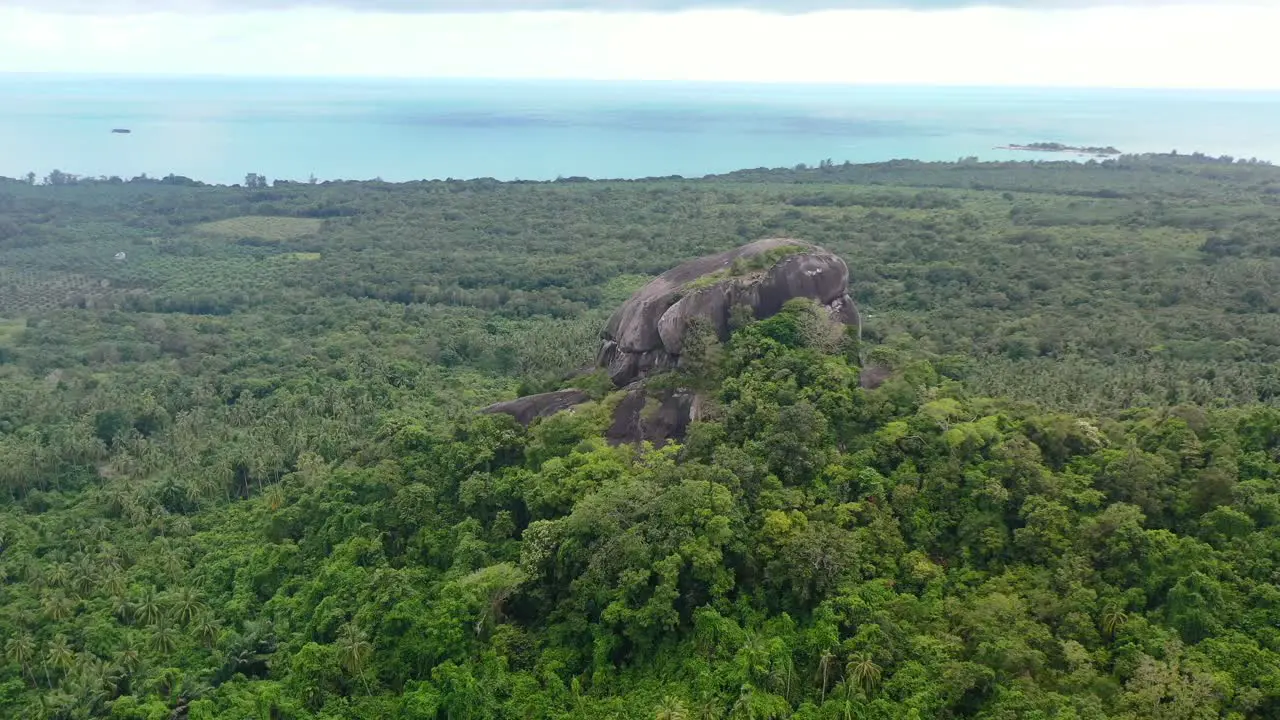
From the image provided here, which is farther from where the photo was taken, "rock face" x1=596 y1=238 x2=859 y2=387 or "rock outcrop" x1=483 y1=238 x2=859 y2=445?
"rock face" x1=596 y1=238 x2=859 y2=387

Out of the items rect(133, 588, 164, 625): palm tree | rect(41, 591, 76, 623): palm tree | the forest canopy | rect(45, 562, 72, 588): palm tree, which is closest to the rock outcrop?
the forest canopy

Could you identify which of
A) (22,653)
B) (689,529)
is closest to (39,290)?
(22,653)

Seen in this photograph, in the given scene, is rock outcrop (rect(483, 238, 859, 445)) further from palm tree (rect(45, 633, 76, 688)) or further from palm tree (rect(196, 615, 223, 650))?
palm tree (rect(45, 633, 76, 688))

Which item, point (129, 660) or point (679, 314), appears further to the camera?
point (679, 314)

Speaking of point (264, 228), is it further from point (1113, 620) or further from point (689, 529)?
point (1113, 620)

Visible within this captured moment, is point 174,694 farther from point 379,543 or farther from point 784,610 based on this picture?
point 784,610

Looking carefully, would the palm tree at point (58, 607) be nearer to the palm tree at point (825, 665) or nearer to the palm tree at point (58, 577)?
the palm tree at point (58, 577)

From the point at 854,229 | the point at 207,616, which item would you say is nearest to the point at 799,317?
the point at 207,616
